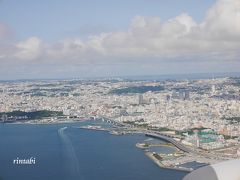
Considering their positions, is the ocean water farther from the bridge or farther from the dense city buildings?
the dense city buildings

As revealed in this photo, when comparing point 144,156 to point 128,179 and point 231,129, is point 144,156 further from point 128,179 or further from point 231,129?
point 231,129

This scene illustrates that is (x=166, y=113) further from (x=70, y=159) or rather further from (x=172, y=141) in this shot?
(x=70, y=159)

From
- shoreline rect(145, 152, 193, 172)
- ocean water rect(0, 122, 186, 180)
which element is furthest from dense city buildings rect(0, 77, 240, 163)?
ocean water rect(0, 122, 186, 180)

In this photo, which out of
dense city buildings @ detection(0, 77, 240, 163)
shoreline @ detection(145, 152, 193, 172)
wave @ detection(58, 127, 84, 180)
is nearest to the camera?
wave @ detection(58, 127, 84, 180)

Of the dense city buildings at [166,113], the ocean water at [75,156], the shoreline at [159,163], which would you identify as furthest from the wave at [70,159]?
the dense city buildings at [166,113]

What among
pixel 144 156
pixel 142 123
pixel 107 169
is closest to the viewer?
pixel 107 169

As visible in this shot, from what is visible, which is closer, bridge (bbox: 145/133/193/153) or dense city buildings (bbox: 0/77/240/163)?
bridge (bbox: 145/133/193/153)

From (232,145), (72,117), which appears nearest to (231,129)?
(232,145)

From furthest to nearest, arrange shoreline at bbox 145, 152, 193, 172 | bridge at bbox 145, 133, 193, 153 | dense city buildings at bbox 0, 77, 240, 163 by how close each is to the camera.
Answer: dense city buildings at bbox 0, 77, 240, 163 < bridge at bbox 145, 133, 193, 153 < shoreline at bbox 145, 152, 193, 172
